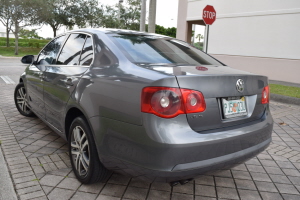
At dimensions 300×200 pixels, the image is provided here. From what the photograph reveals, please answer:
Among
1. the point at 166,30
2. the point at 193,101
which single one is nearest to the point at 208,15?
the point at 193,101

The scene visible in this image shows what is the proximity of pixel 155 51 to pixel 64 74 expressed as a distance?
1013mm

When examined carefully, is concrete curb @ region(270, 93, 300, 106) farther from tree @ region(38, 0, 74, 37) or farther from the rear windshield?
tree @ region(38, 0, 74, 37)

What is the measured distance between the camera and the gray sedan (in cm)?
205

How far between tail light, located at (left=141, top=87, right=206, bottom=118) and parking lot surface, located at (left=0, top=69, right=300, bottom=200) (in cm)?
65

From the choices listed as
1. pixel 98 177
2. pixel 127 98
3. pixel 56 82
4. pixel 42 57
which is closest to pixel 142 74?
pixel 127 98

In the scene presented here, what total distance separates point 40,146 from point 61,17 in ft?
116

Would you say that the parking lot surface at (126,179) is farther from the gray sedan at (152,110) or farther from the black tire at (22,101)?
the black tire at (22,101)

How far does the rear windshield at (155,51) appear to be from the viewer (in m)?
2.66

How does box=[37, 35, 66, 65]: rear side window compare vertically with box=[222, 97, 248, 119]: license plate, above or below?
above

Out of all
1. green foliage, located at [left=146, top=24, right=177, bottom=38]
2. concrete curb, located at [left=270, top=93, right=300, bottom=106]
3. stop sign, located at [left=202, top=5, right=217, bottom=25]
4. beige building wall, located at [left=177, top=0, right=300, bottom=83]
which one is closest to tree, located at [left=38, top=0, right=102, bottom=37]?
green foliage, located at [left=146, top=24, right=177, bottom=38]

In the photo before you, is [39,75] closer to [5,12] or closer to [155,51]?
[155,51]

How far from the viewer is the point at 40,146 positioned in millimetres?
3787

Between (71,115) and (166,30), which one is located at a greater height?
(166,30)

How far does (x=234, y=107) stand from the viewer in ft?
7.82
